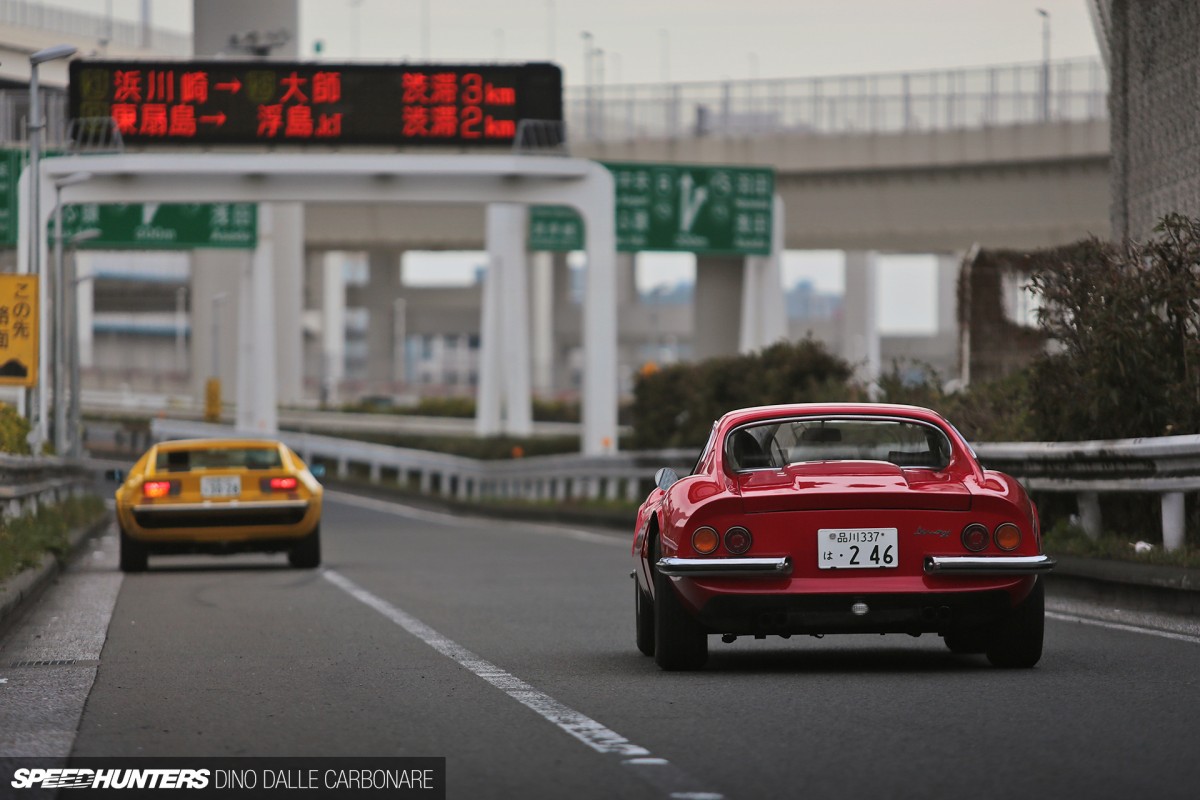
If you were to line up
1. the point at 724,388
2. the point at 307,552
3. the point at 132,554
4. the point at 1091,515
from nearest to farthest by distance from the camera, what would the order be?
the point at 1091,515
the point at 132,554
the point at 307,552
the point at 724,388

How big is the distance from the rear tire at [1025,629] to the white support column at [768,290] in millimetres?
37068

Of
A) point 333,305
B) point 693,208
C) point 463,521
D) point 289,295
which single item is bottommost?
point 463,521

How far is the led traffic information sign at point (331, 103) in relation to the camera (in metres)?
34.9

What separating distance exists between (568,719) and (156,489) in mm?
11993

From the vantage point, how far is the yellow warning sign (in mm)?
23328

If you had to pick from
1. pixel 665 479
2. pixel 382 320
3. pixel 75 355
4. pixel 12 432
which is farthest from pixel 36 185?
pixel 382 320

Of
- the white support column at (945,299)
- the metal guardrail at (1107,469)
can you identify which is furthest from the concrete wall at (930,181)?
the white support column at (945,299)

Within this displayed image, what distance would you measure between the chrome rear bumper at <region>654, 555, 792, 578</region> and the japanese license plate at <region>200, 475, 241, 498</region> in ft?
35.4

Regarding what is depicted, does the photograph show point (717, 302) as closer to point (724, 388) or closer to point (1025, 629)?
point (724, 388)

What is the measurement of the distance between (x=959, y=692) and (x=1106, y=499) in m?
7.68

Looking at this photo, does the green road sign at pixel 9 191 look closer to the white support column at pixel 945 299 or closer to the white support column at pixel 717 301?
the white support column at pixel 717 301

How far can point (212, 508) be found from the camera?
19453 millimetres

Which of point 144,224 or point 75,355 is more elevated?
point 144,224

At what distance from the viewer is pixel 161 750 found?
7324 millimetres
